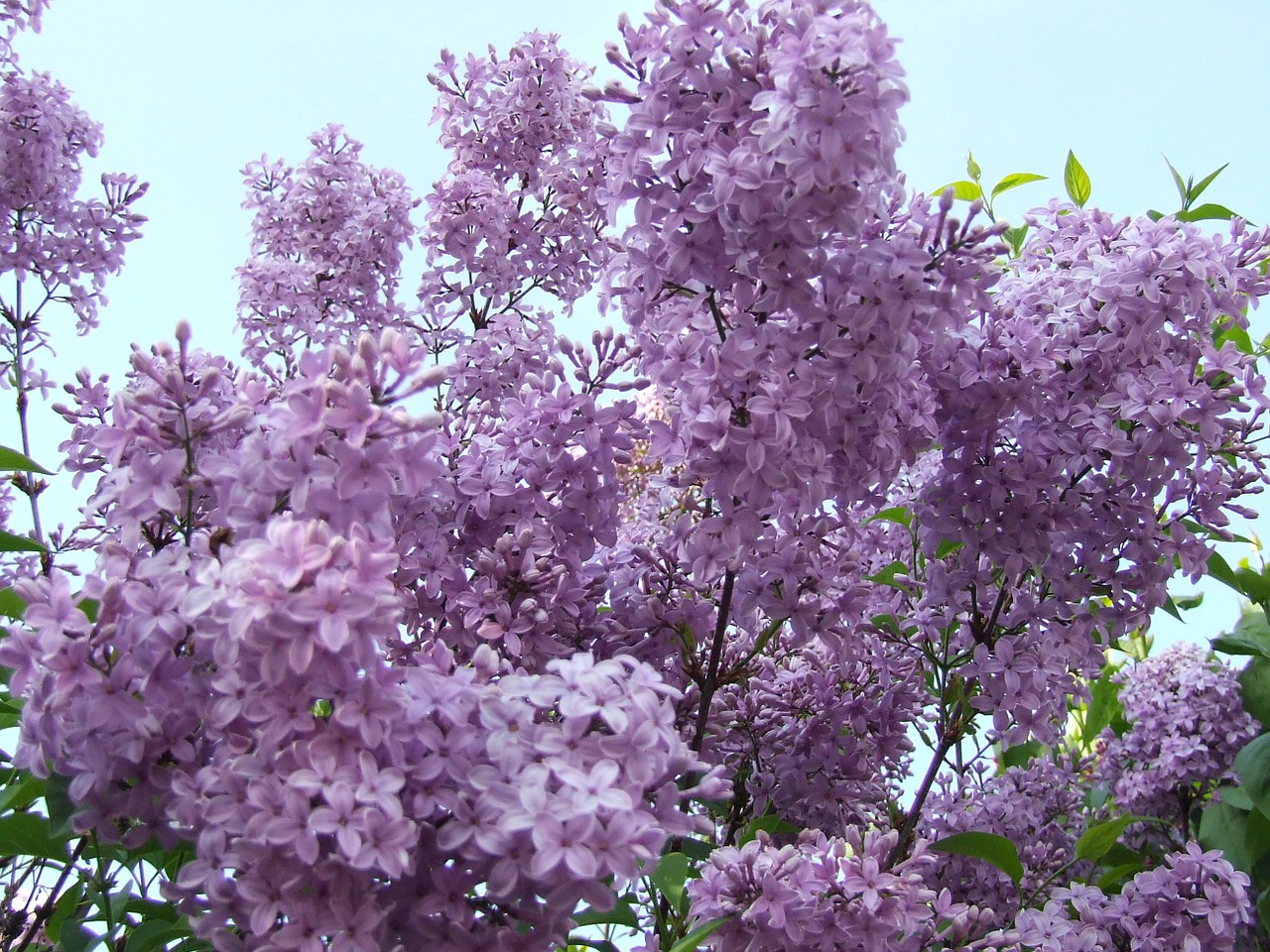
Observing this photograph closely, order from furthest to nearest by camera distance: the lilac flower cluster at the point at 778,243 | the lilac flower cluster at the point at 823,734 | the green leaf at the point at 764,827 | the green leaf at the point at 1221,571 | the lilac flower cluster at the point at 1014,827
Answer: the green leaf at the point at 1221,571
the lilac flower cluster at the point at 1014,827
the lilac flower cluster at the point at 823,734
the green leaf at the point at 764,827
the lilac flower cluster at the point at 778,243

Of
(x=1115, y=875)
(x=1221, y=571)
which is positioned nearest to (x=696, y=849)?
(x=1115, y=875)

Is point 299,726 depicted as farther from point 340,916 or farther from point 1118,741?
point 1118,741

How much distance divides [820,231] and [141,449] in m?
1.03

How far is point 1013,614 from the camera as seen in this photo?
2227mm

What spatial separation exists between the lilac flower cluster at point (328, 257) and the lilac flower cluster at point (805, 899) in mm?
2163

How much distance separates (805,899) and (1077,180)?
2474 millimetres

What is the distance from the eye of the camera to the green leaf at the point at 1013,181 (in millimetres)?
3385

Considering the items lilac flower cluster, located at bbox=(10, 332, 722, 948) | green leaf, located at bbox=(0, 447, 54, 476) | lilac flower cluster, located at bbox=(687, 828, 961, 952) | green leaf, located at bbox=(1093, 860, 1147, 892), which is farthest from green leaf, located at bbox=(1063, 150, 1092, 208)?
green leaf, located at bbox=(0, 447, 54, 476)

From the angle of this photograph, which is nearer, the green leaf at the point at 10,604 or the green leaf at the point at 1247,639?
the green leaf at the point at 10,604

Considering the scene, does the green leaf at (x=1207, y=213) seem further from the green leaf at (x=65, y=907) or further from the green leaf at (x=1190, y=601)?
the green leaf at (x=65, y=907)

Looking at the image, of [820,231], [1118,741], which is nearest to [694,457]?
[820,231]

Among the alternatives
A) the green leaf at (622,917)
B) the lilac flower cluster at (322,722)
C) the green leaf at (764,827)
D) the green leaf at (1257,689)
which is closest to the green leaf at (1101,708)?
the green leaf at (1257,689)

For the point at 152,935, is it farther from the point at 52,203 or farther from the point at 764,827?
the point at 52,203

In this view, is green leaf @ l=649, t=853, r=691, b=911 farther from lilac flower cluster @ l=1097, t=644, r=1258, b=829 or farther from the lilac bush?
lilac flower cluster @ l=1097, t=644, r=1258, b=829
